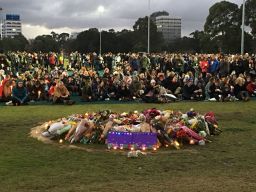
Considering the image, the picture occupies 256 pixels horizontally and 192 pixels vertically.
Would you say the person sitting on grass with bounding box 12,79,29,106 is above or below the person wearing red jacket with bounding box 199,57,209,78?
below

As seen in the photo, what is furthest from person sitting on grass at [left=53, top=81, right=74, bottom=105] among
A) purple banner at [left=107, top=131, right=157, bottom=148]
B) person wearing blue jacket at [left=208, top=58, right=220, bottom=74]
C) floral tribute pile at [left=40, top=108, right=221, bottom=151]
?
person wearing blue jacket at [left=208, top=58, right=220, bottom=74]

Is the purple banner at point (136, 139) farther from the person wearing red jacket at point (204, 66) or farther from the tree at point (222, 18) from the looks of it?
the tree at point (222, 18)

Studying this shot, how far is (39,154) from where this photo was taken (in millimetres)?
9742

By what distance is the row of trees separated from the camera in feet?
214

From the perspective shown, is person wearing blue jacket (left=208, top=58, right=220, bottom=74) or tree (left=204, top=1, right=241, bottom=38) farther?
tree (left=204, top=1, right=241, bottom=38)

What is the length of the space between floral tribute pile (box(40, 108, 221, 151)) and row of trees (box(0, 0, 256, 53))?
172 ft

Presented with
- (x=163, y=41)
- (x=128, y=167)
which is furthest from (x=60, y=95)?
(x=163, y=41)

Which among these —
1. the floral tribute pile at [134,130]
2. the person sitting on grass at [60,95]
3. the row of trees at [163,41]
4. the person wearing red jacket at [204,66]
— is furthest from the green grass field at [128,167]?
the row of trees at [163,41]

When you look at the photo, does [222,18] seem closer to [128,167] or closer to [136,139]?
[136,139]

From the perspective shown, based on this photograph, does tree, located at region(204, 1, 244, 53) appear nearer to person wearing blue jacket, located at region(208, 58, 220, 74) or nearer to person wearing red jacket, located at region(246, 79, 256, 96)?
person wearing blue jacket, located at region(208, 58, 220, 74)

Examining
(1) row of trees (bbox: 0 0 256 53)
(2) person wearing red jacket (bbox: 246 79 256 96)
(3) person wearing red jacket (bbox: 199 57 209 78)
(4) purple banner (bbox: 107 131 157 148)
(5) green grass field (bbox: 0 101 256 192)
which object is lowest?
(5) green grass field (bbox: 0 101 256 192)

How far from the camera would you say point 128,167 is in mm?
8664

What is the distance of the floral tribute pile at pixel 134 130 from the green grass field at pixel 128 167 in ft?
1.36

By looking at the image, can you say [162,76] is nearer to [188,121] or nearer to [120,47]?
[188,121]
